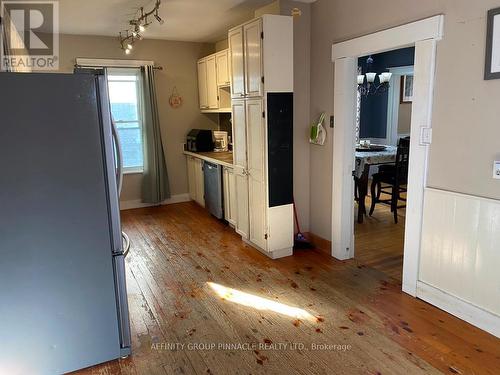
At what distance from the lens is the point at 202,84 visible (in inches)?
232

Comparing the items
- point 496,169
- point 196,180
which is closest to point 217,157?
point 196,180

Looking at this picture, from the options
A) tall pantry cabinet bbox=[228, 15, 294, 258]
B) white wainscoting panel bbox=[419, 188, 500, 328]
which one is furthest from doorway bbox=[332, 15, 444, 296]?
tall pantry cabinet bbox=[228, 15, 294, 258]

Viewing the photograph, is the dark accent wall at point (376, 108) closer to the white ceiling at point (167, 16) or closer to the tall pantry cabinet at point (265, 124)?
the white ceiling at point (167, 16)

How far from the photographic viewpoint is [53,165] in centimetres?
199

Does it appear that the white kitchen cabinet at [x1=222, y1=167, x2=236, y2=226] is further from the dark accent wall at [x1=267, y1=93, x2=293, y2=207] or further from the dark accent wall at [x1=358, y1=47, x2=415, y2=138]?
the dark accent wall at [x1=358, y1=47, x2=415, y2=138]

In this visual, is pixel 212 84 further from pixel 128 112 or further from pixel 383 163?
pixel 383 163

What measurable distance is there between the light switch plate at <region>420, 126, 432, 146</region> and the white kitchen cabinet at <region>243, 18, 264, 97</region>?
4.85 feet

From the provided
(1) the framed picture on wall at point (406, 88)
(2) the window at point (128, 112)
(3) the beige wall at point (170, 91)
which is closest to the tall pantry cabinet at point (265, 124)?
(3) the beige wall at point (170, 91)

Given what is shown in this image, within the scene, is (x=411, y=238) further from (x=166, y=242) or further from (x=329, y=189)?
(x=166, y=242)

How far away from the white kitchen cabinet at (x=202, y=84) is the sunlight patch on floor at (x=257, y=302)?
348 cm

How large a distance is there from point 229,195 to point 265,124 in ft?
4.51

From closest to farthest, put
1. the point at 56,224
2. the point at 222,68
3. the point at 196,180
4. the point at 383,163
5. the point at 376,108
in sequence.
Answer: the point at 56,224
the point at 383,163
the point at 222,68
the point at 196,180
the point at 376,108

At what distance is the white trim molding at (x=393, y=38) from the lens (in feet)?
8.30

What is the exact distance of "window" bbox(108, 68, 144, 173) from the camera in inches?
223
